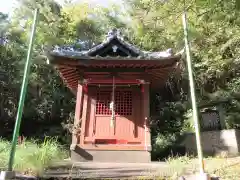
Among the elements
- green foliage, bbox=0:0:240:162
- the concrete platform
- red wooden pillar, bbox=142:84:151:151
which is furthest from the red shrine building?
the concrete platform

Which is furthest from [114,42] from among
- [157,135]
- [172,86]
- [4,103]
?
[4,103]

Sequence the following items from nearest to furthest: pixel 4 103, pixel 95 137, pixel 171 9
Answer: pixel 171 9 < pixel 95 137 < pixel 4 103

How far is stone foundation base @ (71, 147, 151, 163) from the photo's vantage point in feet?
31.7

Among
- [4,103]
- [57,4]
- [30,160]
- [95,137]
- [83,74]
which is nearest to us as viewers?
[30,160]

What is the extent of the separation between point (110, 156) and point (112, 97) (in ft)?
7.18

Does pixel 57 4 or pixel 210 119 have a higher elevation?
pixel 57 4

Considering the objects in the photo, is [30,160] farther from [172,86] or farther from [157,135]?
[172,86]

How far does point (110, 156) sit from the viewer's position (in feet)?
32.1

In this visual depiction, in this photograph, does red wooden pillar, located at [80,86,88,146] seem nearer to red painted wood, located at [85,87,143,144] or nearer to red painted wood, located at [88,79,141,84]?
red painted wood, located at [85,87,143,144]

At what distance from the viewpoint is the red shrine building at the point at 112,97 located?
9875 mm

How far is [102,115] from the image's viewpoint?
10.7 m

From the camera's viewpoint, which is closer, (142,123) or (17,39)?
(142,123)

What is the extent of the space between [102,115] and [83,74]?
1877 millimetres

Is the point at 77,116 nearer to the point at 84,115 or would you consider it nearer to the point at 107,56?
the point at 84,115
